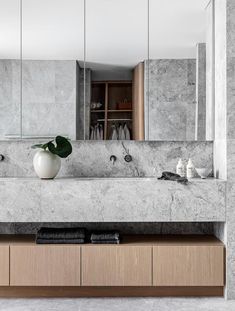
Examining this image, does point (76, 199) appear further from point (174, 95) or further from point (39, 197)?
point (174, 95)

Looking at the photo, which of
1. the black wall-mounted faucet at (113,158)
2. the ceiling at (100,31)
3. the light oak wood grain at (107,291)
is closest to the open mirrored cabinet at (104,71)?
the ceiling at (100,31)

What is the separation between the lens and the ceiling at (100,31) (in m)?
3.63

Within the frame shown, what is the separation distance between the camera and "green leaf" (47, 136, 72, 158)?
3271 mm

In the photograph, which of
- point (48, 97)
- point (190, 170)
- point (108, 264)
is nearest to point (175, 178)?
point (190, 170)

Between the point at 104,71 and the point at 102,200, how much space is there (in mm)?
1136

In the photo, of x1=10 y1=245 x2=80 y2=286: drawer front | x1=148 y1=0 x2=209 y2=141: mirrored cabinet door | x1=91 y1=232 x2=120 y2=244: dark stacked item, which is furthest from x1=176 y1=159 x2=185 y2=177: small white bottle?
x1=10 y1=245 x2=80 y2=286: drawer front

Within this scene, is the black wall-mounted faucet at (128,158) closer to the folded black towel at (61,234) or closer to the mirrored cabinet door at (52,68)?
the mirrored cabinet door at (52,68)

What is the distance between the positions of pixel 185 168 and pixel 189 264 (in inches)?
29.5

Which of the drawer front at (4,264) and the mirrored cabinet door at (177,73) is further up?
the mirrored cabinet door at (177,73)

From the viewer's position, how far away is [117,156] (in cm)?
363

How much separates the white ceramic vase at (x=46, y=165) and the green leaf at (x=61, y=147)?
0.14 ft

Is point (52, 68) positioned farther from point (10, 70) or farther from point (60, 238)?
point (60, 238)

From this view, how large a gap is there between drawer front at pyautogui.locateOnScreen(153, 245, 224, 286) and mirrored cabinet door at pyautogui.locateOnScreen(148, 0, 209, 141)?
899 millimetres

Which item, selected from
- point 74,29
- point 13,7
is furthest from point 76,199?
point 13,7
